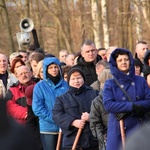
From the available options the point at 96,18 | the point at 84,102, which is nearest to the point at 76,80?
the point at 84,102

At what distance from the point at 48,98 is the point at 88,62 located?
56.6 inches

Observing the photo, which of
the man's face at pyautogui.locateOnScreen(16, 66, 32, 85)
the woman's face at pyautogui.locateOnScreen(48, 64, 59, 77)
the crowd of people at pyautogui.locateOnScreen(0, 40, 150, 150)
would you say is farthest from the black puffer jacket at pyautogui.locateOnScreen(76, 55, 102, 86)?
the woman's face at pyautogui.locateOnScreen(48, 64, 59, 77)

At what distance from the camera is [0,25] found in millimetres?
34688

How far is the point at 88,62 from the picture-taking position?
743 centimetres

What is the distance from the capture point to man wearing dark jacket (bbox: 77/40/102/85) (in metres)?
7.36

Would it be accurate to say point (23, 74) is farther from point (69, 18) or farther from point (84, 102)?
point (69, 18)

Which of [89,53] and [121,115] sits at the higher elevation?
[89,53]

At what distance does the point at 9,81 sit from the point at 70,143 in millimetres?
2462

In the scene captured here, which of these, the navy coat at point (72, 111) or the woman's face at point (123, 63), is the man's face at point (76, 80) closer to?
the navy coat at point (72, 111)

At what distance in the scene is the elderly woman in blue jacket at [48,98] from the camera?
611 centimetres

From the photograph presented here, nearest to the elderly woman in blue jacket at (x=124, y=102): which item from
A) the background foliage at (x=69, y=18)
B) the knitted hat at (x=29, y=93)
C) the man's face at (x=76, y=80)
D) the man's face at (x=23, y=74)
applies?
the man's face at (x=76, y=80)

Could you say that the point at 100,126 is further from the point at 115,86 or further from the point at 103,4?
the point at 103,4

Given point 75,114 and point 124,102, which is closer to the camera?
point 124,102

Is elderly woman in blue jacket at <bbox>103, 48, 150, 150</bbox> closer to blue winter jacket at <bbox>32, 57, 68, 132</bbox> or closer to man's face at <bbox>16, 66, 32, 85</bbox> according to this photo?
blue winter jacket at <bbox>32, 57, 68, 132</bbox>
